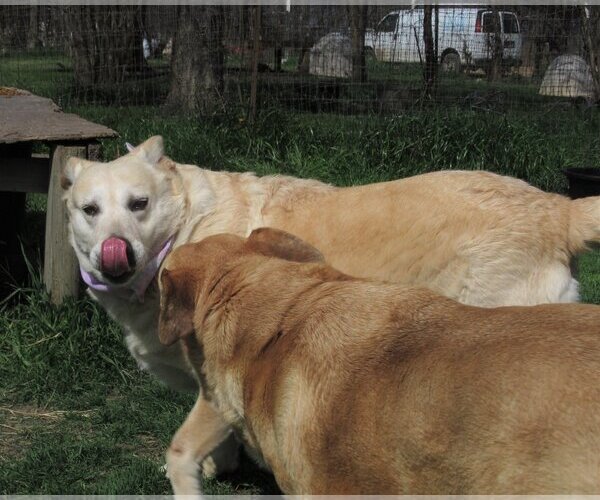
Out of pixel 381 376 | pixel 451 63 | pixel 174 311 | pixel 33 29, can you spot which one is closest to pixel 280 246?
pixel 174 311

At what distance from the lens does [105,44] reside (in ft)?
36.8

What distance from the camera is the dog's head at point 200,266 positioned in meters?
2.75

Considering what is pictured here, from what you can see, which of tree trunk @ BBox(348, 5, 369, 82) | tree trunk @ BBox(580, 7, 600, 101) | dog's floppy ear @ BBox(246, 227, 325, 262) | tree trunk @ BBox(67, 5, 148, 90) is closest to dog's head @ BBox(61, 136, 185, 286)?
dog's floppy ear @ BBox(246, 227, 325, 262)

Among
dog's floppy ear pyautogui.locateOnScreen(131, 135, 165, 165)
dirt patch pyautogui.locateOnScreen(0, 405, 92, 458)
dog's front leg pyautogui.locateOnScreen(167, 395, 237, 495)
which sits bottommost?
dirt patch pyautogui.locateOnScreen(0, 405, 92, 458)

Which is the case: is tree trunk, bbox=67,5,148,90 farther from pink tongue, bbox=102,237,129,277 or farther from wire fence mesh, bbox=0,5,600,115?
pink tongue, bbox=102,237,129,277

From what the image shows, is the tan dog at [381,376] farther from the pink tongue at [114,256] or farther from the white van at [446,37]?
the white van at [446,37]

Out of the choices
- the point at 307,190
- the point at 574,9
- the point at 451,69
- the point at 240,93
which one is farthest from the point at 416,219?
the point at 574,9

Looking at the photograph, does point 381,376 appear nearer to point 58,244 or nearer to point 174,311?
point 174,311

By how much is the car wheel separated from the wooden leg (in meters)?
6.32

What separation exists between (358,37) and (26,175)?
620 centimetres

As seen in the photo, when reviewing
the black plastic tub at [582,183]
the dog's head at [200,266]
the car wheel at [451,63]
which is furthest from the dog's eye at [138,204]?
the car wheel at [451,63]

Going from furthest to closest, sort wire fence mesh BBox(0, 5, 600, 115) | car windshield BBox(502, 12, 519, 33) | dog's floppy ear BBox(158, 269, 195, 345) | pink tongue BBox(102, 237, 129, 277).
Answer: car windshield BBox(502, 12, 519, 33) → wire fence mesh BBox(0, 5, 600, 115) → pink tongue BBox(102, 237, 129, 277) → dog's floppy ear BBox(158, 269, 195, 345)

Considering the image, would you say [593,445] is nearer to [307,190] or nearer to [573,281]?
[573,281]

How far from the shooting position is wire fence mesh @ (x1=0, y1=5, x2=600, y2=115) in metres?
9.65
